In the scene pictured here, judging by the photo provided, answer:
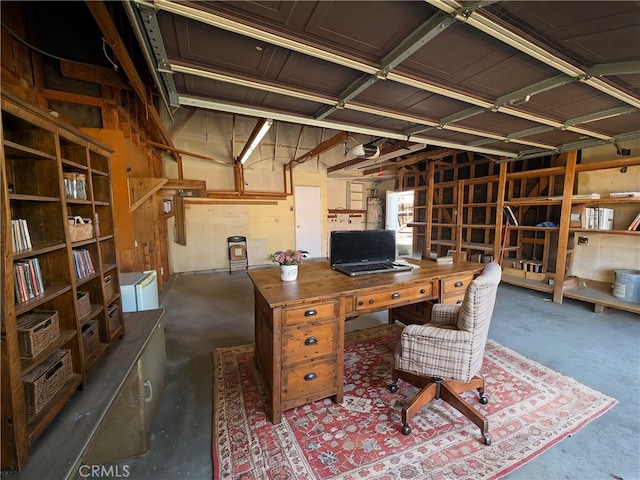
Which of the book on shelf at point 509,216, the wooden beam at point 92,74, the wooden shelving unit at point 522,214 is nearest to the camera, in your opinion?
the wooden beam at point 92,74

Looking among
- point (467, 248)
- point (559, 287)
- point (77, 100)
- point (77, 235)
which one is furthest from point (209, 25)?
point (467, 248)

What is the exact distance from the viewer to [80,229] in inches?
54.8

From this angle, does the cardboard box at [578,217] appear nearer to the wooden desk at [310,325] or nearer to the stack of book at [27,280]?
the wooden desk at [310,325]

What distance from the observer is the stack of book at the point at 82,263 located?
1.39 m

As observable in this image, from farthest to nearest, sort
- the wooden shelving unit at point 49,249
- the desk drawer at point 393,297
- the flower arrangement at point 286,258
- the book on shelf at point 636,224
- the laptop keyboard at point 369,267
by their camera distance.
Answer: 1. the book on shelf at point 636,224
2. the laptop keyboard at point 369,267
3. the flower arrangement at point 286,258
4. the desk drawer at point 393,297
5. the wooden shelving unit at point 49,249

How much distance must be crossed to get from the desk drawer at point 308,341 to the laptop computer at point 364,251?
0.62m

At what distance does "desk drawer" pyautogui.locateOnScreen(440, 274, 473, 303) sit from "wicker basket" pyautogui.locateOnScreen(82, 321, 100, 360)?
2475 millimetres

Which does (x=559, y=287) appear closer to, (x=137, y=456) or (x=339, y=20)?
(x=339, y=20)

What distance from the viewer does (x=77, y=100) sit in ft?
8.07

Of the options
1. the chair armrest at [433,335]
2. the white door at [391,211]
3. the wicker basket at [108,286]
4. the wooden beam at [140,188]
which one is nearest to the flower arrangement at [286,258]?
the chair armrest at [433,335]

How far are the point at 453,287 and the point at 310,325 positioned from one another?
1445 mm

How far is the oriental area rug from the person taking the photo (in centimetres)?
141

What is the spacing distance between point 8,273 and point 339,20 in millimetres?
1696

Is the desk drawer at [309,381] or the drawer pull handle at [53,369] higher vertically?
the drawer pull handle at [53,369]
